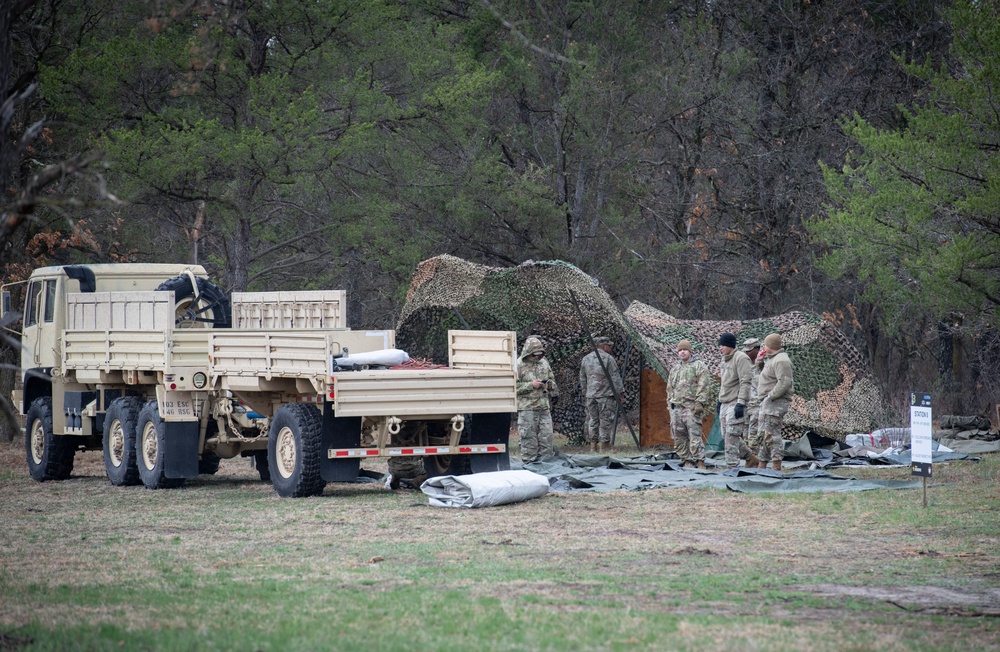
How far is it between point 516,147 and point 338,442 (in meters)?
15.7

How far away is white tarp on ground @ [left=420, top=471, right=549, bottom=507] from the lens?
12.1m

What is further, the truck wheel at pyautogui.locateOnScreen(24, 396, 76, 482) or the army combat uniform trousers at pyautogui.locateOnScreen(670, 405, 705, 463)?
the truck wheel at pyautogui.locateOnScreen(24, 396, 76, 482)

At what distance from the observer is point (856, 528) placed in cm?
1049

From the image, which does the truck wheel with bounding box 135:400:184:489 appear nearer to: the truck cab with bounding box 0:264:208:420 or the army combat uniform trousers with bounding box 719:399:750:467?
the truck cab with bounding box 0:264:208:420

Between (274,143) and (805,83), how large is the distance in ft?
39.0

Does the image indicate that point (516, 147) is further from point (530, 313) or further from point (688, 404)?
point (688, 404)

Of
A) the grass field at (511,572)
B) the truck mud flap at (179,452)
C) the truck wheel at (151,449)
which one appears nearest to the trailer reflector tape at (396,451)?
the grass field at (511,572)

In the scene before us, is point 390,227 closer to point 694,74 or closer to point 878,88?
point 694,74

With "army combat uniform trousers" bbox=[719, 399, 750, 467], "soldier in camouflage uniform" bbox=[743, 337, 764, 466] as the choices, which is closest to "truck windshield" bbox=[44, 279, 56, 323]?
"army combat uniform trousers" bbox=[719, 399, 750, 467]

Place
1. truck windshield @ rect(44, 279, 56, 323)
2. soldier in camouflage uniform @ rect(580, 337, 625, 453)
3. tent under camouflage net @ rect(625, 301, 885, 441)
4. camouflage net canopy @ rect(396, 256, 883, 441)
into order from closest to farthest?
truck windshield @ rect(44, 279, 56, 323) < tent under camouflage net @ rect(625, 301, 885, 441) < camouflage net canopy @ rect(396, 256, 883, 441) < soldier in camouflage uniform @ rect(580, 337, 625, 453)

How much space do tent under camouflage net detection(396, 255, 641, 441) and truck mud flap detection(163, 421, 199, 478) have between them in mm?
6023

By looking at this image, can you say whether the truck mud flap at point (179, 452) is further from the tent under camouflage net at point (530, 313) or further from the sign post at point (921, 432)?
the sign post at point (921, 432)

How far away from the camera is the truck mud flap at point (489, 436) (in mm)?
13305

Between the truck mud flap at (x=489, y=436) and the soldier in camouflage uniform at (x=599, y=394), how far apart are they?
6.16 meters
